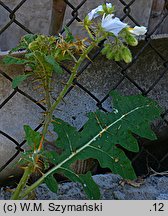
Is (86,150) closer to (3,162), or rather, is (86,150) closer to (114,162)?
(114,162)

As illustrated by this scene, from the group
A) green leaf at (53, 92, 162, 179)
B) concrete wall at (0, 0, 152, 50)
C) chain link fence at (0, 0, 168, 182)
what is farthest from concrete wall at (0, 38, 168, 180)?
concrete wall at (0, 0, 152, 50)

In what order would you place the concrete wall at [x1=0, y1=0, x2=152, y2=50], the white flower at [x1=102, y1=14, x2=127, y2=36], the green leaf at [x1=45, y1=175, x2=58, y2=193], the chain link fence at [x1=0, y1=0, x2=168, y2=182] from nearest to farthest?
the white flower at [x1=102, y1=14, x2=127, y2=36], the green leaf at [x1=45, y1=175, x2=58, y2=193], the chain link fence at [x1=0, y1=0, x2=168, y2=182], the concrete wall at [x1=0, y1=0, x2=152, y2=50]

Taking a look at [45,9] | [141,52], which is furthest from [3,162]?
[45,9]

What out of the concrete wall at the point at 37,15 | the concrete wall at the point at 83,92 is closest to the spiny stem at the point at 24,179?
the concrete wall at the point at 83,92

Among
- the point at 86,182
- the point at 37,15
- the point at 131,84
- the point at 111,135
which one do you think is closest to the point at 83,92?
the point at 131,84

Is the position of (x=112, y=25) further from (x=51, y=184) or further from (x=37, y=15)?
(x=37, y=15)

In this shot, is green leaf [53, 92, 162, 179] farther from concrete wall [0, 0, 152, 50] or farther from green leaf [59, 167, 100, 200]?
concrete wall [0, 0, 152, 50]
